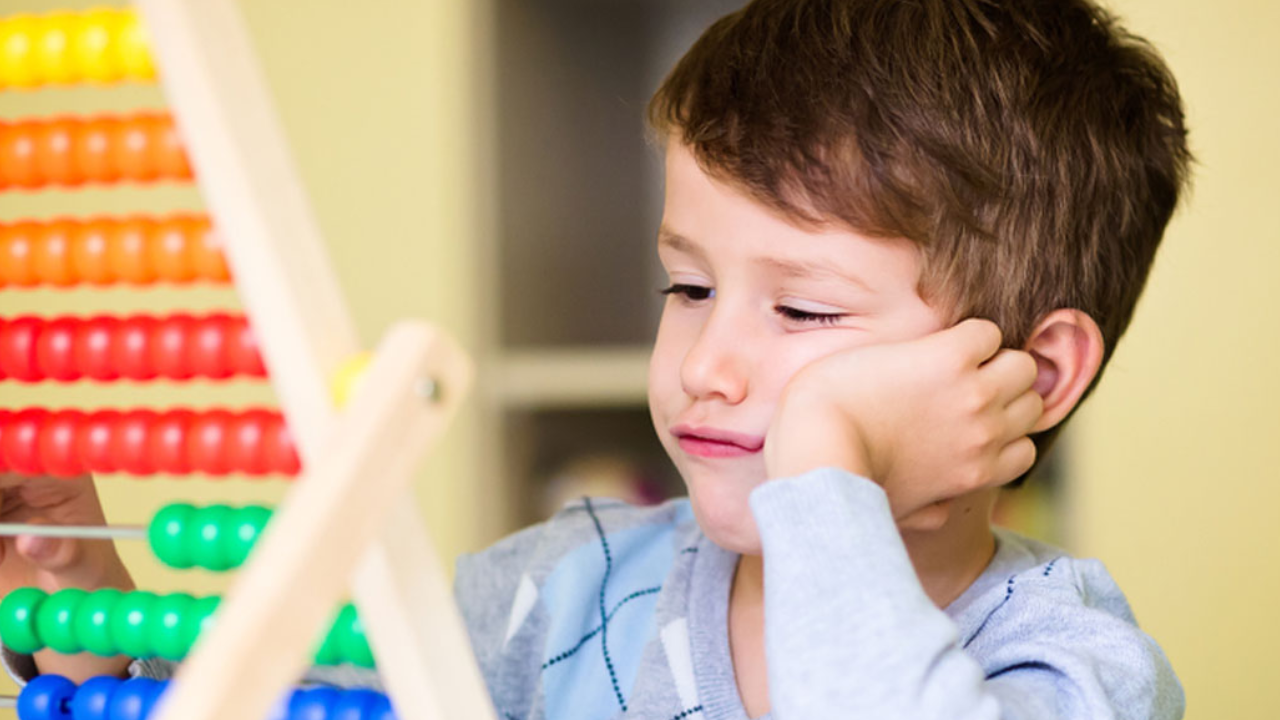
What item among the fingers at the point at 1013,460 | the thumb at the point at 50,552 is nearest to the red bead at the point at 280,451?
the thumb at the point at 50,552

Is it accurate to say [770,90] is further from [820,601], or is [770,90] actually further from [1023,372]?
[820,601]

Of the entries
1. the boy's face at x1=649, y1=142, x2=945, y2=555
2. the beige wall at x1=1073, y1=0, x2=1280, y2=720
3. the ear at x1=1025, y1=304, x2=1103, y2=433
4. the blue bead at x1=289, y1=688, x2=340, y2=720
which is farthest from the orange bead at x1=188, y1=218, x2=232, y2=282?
the beige wall at x1=1073, y1=0, x2=1280, y2=720

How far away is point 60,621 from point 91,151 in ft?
0.82

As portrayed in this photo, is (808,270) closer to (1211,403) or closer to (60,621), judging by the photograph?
(60,621)

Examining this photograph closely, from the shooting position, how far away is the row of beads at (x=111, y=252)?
0.59 metres

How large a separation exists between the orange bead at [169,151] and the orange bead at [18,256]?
0.10 metres

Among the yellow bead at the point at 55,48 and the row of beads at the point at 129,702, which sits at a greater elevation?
the yellow bead at the point at 55,48

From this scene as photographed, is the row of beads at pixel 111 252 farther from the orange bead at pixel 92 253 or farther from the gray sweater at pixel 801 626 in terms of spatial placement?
the gray sweater at pixel 801 626

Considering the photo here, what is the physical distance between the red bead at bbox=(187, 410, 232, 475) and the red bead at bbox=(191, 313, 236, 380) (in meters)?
0.03

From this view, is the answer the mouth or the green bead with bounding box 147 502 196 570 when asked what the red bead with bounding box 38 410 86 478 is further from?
the mouth

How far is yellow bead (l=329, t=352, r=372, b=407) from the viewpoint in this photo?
1.52ft

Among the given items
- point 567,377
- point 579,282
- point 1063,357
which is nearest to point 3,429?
point 1063,357

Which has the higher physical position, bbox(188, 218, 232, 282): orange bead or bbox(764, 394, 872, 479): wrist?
bbox(188, 218, 232, 282): orange bead

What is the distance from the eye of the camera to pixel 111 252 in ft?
2.06
